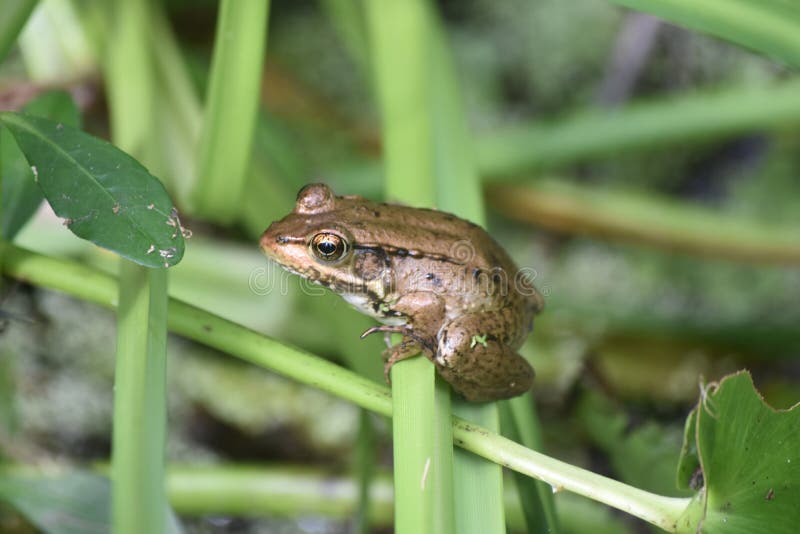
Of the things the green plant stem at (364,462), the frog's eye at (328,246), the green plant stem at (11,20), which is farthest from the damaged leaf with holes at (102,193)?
the green plant stem at (364,462)

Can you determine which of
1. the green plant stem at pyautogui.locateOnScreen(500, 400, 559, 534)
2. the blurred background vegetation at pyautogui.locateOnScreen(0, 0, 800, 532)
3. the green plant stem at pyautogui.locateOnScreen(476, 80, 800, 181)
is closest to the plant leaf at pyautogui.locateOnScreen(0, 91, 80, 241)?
the blurred background vegetation at pyautogui.locateOnScreen(0, 0, 800, 532)

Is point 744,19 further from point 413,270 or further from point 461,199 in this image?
point 413,270

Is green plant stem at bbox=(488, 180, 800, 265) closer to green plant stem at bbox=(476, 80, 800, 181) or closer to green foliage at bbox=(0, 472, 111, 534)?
green plant stem at bbox=(476, 80, 800, 181)

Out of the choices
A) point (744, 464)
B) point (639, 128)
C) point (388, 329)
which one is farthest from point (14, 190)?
point (639, 128)

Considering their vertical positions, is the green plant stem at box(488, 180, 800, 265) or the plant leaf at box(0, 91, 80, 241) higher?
the green plant stem at box(488, 180, 800, 265)

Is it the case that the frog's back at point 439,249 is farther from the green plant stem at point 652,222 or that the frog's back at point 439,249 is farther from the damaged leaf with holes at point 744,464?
the green plant stem at point 652,222

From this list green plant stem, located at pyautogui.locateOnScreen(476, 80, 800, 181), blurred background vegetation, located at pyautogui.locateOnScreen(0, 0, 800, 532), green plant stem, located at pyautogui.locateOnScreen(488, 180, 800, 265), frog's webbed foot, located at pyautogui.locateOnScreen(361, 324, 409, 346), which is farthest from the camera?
green plant stem, located at pyautogui.locateOnScreen(488, 180, 800, 265)

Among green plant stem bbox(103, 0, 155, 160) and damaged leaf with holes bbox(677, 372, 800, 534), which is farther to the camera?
green plant stem bbox(103, 0, 155, 160)
